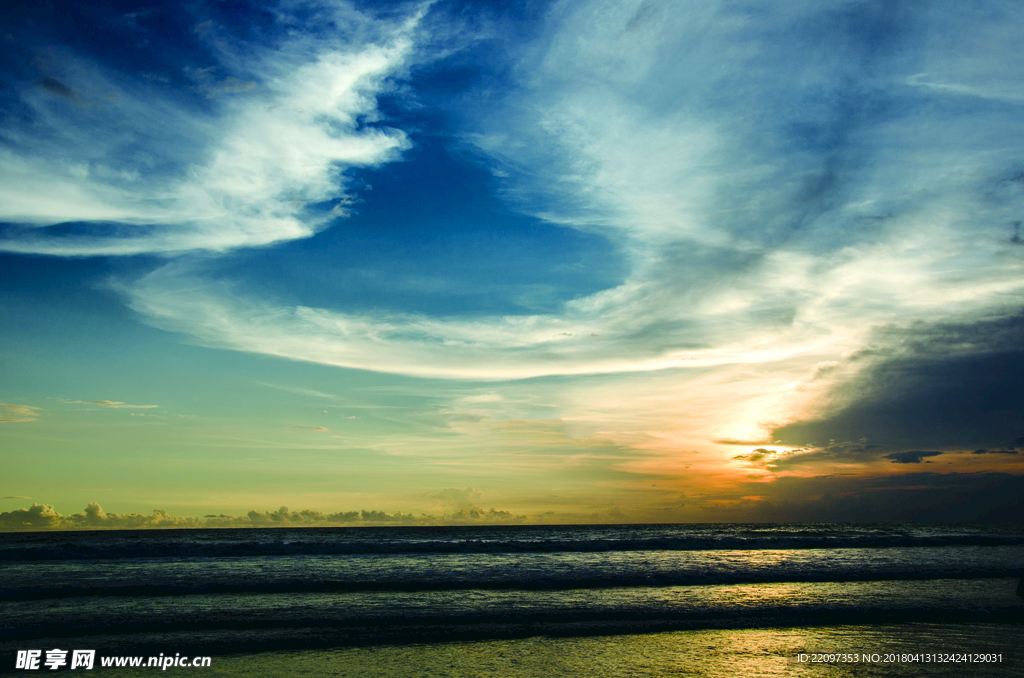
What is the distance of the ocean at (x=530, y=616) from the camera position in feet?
34.7

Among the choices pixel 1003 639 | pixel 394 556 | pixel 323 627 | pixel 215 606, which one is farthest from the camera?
pixel 394 556

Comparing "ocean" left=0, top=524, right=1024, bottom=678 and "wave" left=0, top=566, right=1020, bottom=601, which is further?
"wave" left=0, top=566, right=1020, bottom=601

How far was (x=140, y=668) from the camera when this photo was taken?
10500 mm

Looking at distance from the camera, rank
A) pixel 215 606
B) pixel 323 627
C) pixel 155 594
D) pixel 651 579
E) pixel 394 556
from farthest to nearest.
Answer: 1. pixel 394 556
2. pixel 651 579
3. pixel 155 594
4. pixel 215 606
5. pixel 323 627

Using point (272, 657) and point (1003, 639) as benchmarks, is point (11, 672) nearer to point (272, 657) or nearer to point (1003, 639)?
point (272, 657)

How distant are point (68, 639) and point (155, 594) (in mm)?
7935

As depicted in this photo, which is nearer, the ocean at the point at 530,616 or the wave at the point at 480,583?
the ocean at the point at 530,616

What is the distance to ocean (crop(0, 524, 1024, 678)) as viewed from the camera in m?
10.6

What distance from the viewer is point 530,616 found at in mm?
14422

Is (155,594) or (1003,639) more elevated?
(1003,639)

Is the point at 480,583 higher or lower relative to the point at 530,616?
lower

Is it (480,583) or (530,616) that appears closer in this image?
(530,616)

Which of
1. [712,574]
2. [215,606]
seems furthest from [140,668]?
[712,574]

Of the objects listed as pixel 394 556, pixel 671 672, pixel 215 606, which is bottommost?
pixel 394 556
